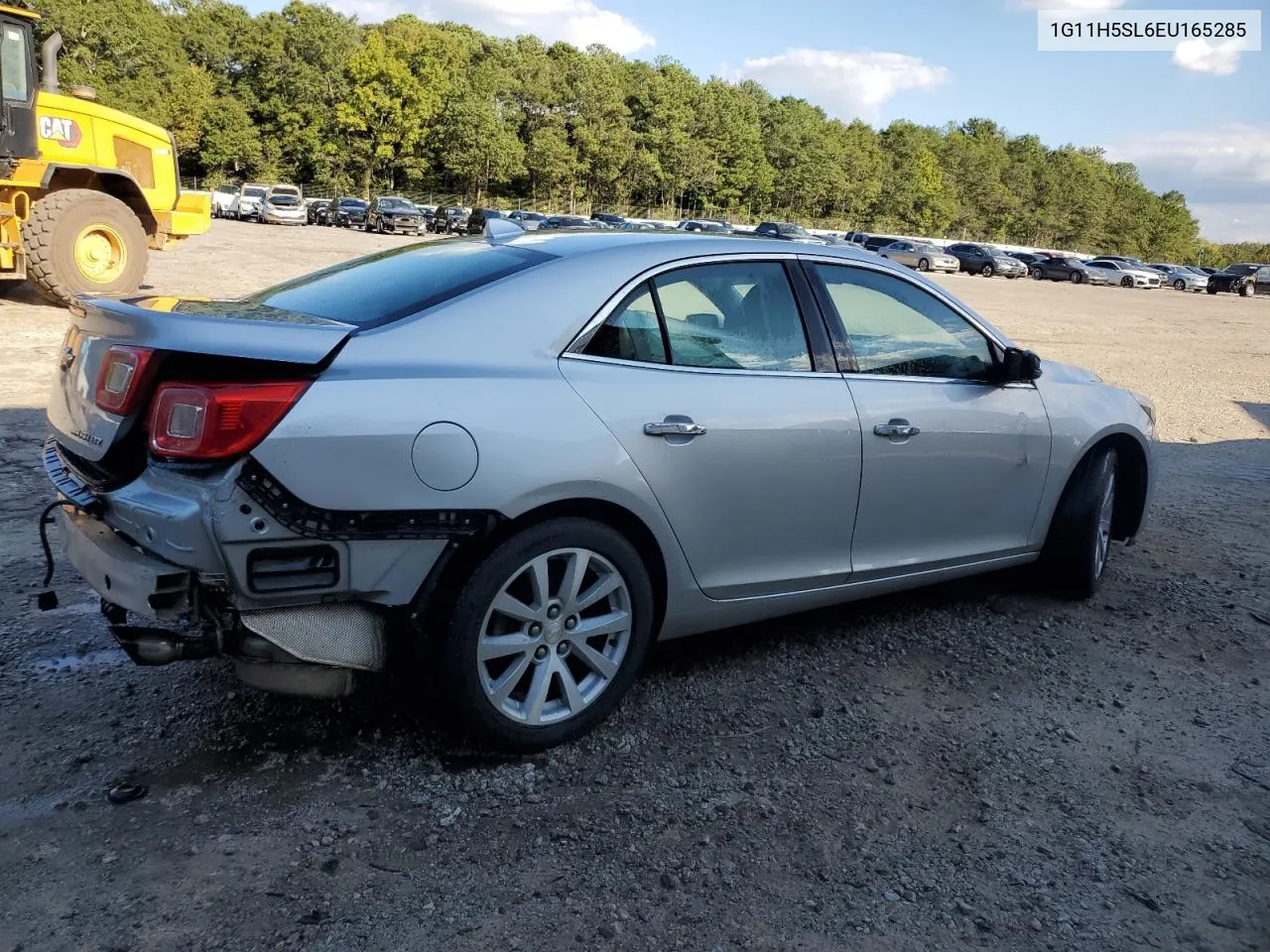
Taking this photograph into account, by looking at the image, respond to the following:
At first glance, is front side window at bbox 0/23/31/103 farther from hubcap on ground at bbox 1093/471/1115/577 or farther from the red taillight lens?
hubcap on ground at bbox 1093/471/1115/577

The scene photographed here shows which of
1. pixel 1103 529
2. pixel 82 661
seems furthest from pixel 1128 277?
pixel 82 661

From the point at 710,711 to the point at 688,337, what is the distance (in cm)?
131

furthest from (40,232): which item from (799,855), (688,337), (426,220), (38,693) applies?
(426,220)

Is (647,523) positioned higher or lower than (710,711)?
higher

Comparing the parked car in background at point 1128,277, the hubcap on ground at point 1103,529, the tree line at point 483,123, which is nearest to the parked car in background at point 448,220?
the tree line at point 483,123

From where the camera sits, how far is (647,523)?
10.6 ft

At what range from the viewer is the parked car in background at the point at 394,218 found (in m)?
45.7

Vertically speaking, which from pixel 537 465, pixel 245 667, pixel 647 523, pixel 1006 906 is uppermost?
pixel 537 465

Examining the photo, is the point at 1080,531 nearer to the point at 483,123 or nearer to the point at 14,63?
the point at 14,63

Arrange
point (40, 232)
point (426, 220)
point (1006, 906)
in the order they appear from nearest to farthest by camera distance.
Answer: point (1006, 906)
point (40, 232)
point (426, 220)

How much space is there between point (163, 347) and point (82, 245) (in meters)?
10.4

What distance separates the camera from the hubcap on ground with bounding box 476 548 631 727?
3033mm

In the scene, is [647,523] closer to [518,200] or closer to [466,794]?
[466,794]

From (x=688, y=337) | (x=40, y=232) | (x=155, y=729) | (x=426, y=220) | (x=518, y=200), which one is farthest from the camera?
(x=518, y=200)
